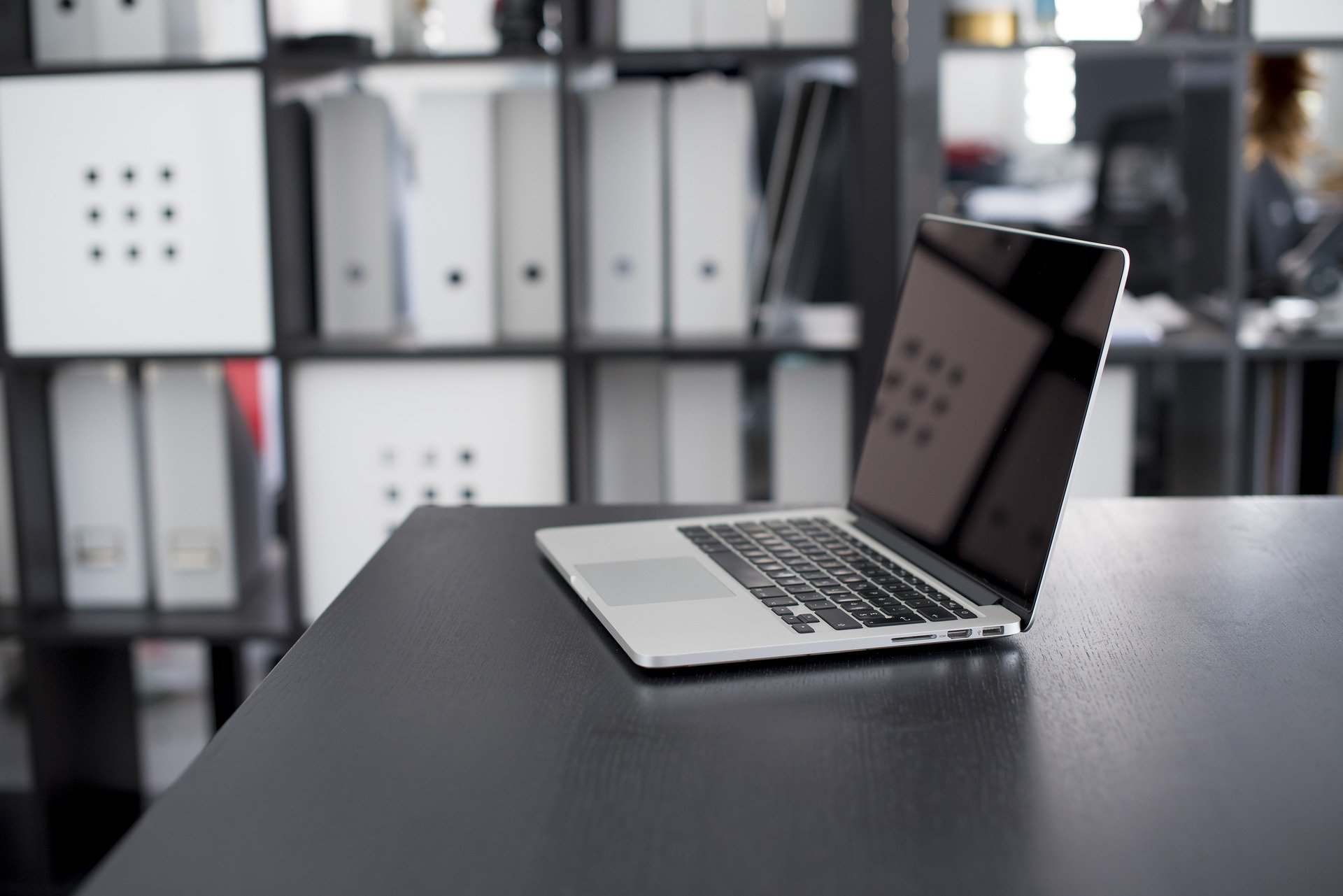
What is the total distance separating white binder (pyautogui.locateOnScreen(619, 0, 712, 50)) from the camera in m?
1.75

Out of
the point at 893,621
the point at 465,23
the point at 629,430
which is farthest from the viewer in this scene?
the point at 629,430

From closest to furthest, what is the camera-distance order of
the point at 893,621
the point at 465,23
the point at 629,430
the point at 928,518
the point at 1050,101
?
the point at 893,621
the point at 928,518
the point at 465,23
the point at 629,430
the point at 1050,101

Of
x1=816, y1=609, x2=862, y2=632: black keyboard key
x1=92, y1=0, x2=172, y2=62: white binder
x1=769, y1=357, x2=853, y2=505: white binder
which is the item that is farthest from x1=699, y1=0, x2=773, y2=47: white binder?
x1=816, y1=609, x2=862, y2=632: black keyboard key

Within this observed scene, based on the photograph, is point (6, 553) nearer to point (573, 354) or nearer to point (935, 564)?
point (573, 354)

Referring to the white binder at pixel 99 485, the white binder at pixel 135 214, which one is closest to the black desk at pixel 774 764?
the white binder at pixel 135 214

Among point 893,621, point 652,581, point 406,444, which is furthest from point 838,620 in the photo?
point 406,444

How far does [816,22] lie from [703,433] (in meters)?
0.61

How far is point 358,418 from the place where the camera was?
1.84 meters

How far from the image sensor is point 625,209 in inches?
71.9

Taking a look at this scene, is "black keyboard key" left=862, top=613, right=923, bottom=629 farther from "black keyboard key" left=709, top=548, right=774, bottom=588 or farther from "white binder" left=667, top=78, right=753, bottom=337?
"white binder" left=667, top=78, right=753, bottom=337

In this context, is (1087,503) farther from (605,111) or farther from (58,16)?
(58,16)

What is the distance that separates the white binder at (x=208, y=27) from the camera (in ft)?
6.15

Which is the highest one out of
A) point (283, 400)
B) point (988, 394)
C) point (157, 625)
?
point (988, 394)

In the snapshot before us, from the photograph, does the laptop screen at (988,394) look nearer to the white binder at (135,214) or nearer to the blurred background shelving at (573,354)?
the blurred background shelving at (573,354)
